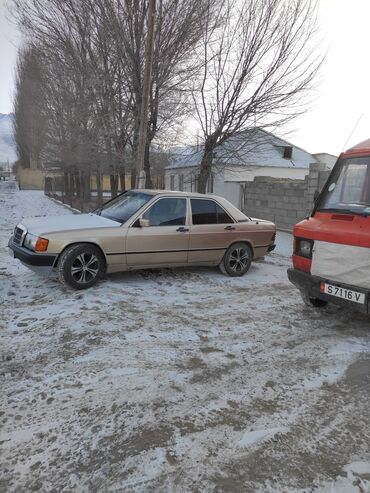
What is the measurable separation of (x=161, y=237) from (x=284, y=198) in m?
8.12

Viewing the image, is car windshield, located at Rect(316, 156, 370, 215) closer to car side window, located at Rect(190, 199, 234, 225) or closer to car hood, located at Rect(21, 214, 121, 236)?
car side window, located at Rect(190, 199, 234, 225)

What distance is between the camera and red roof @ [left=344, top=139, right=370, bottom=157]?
5.01 metres

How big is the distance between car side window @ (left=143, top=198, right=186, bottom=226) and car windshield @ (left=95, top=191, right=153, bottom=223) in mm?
199

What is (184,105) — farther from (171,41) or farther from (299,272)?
(299,272)

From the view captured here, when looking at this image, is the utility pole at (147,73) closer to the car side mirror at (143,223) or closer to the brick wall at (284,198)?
the car side mirror at (143,223)

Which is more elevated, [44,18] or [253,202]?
[44,18]

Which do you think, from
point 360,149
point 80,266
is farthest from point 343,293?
point 80,266

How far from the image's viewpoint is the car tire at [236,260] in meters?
7.31

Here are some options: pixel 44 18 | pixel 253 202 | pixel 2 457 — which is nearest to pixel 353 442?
pixel 2 457

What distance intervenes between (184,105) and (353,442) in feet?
37.6

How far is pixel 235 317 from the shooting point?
514 centimetres

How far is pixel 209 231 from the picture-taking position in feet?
23.0

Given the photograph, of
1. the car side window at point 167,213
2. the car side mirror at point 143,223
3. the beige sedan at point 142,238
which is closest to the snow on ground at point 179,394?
the beige sedan at point 142,238

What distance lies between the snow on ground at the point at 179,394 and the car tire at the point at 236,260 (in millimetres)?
1583
